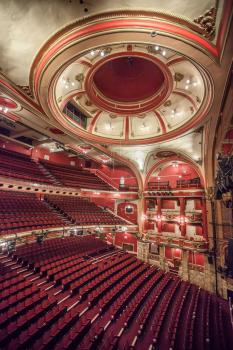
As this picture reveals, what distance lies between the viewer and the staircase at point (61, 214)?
10.4 meters

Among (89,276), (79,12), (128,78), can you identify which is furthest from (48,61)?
(89,276)

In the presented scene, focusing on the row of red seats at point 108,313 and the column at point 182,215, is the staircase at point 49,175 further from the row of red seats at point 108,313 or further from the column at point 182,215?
the column at point 182,215

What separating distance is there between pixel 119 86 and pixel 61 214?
8332 mm

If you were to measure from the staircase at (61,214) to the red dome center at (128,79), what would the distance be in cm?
753

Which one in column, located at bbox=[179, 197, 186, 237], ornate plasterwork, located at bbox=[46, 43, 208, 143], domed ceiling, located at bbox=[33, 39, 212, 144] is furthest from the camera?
column, located at bbox=[179, 197, 186, 237]

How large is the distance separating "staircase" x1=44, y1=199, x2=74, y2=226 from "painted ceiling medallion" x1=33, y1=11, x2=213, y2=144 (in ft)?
16.5

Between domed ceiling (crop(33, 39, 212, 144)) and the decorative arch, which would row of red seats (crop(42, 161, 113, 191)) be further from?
domed ceiling (crop(33, 39, 212, 144))

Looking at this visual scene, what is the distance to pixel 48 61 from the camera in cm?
498

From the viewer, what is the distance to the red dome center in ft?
25.8

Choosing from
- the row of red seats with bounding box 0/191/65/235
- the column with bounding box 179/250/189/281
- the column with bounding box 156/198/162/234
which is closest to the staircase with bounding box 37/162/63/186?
the row of red seats with bounding box 0/191/65/235

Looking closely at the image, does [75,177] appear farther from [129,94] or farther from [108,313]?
[108,313]

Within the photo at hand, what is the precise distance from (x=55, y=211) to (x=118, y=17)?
1013 cm

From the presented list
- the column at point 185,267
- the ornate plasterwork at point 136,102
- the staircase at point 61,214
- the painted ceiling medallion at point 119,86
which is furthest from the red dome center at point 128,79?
the column at point 185,267

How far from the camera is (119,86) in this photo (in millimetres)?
9062
